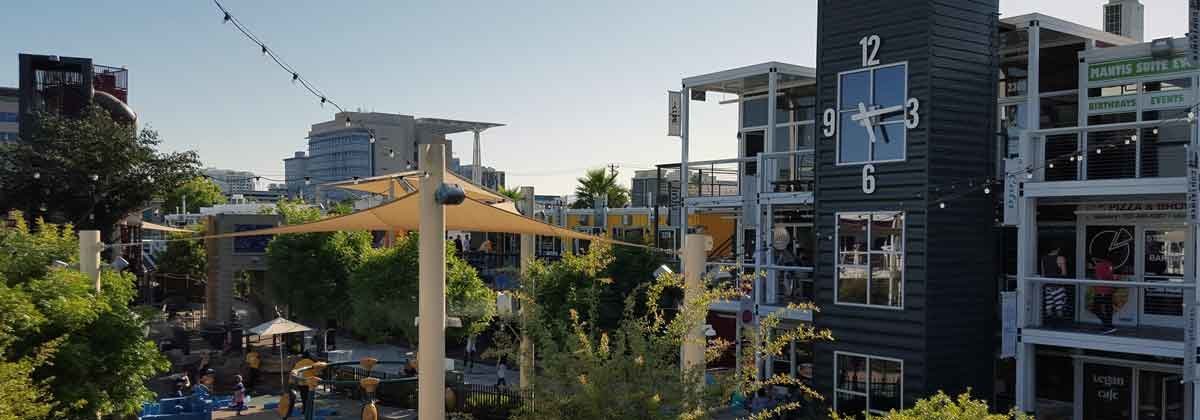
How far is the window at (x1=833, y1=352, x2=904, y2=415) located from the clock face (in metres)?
3.22

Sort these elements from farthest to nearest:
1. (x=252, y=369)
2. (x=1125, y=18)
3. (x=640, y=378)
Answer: (x=252, y=369) → (x=1125, y=18) → (x=640, y=378)

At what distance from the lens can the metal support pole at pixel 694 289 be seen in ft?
28.9

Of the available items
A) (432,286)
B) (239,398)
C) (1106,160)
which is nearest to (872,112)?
(1106,160)

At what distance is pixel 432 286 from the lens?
22.4 feet

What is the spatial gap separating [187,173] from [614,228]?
15590mm

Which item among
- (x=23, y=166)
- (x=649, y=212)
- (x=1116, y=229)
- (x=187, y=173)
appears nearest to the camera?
(x=1116, y=229)

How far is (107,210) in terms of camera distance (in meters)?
31.1

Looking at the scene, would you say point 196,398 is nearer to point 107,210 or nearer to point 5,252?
point 5,252

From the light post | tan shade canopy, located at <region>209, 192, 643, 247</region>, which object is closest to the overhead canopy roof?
tan shade canopy, located at <region>209, 192, 643, 247</region>

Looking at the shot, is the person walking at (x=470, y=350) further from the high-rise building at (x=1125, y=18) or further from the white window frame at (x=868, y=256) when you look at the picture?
the high-rise building at (x=1125, y=18)

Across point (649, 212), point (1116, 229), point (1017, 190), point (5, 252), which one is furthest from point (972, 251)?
point (649, 212)

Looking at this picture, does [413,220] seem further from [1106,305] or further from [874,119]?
[1106,305]

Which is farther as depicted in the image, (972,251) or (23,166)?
(23,166)

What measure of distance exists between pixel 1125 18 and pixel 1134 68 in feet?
11.2
